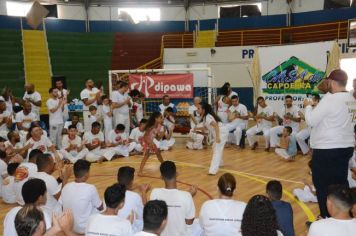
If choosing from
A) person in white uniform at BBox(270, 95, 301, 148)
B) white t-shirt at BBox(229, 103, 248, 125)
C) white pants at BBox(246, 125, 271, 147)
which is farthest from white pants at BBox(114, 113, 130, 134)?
person in white uniform at BBox(270, 95, 301, 148)

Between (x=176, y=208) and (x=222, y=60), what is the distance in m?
17.7

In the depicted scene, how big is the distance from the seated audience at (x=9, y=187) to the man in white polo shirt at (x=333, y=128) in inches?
200

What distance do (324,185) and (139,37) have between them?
21.6 metres

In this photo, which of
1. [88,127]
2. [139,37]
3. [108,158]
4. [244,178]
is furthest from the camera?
[139,37]

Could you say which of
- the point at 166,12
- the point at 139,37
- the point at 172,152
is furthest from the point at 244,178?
A: the point at 166,12

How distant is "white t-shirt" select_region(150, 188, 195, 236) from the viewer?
13.2ft

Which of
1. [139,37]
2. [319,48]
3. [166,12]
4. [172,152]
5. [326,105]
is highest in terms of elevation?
[166,12]

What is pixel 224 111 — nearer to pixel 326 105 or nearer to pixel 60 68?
pixel 326 105

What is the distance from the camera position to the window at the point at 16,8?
77.8ft

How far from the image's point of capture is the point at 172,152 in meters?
11.9

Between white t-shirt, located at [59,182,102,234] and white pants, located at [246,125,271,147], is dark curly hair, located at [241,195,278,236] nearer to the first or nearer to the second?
white t-shirt, located at [59,182,102,234]

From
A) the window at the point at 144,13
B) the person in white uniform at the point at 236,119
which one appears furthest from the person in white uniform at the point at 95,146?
the window at the point at 144,13

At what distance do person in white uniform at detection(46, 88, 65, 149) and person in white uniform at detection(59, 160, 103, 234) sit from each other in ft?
22.0

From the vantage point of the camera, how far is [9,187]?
6.68 meters
